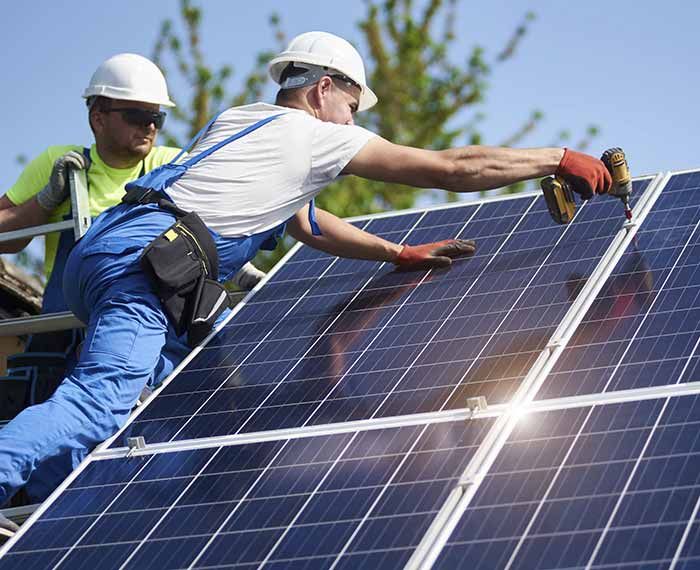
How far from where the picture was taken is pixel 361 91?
29.3 ft

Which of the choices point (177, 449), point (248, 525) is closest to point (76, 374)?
point (177, 449)

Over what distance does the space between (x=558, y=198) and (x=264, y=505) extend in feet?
9.35

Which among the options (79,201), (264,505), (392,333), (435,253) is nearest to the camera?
(264,505)

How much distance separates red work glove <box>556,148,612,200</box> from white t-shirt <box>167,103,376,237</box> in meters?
1.11

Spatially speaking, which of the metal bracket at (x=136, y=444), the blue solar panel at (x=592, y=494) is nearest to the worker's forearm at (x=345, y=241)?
the metal bracket at (x=136, y=444)

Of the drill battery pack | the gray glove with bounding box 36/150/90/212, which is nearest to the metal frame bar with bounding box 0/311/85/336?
the gray glove with bounding box 36/150/90/212

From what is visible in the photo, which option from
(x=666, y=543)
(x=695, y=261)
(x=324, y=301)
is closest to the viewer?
(x=666, y=543)

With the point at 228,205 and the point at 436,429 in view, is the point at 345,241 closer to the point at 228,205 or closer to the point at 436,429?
the point at 228,205

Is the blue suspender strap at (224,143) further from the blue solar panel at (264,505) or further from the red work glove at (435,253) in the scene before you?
the blue solar panel at (264,505)

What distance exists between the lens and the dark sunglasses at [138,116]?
361 inches

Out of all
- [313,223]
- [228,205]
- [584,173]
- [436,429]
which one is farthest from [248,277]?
[436,429]

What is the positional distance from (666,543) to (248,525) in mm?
1786

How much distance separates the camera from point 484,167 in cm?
808

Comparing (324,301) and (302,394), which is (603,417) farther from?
(324,301)
